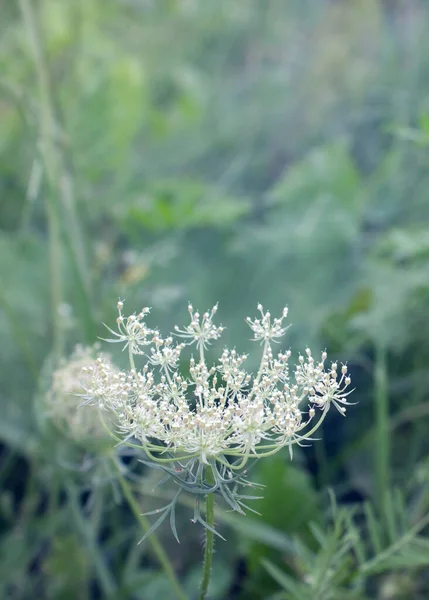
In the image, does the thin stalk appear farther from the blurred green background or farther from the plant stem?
the plant stem

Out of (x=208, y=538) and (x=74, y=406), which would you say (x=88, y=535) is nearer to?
(x=74, y=406)

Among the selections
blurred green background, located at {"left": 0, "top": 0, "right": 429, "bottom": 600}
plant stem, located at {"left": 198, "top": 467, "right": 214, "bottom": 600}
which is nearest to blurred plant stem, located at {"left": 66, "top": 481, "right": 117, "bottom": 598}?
blurred green background, located at {"left": 0, "top": 0, "right": 429, "bottom": 600}

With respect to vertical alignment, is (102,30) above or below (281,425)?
above

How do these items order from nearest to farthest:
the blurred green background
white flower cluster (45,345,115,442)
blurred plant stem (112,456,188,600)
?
blurred plant stem (112,456,188,600)
white flower cluster (45,345,115,442)
the blurred green background

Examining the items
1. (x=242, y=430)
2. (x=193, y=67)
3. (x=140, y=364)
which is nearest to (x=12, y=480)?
(x=140, y=364)

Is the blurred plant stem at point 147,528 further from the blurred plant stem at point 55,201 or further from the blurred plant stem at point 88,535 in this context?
the blurred plant stem at point 55,201

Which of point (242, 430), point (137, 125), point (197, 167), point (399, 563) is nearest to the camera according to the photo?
point (242, 430)

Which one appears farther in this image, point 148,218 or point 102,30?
point 102,30

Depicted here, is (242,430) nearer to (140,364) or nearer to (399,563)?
(399,563)

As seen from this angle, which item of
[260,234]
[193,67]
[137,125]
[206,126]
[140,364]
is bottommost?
[140,364]
